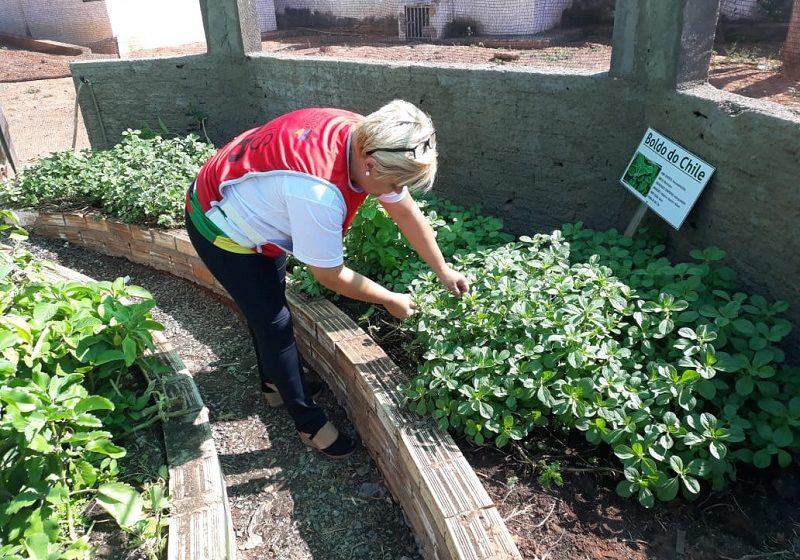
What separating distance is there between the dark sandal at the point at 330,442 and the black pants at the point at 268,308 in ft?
0.12

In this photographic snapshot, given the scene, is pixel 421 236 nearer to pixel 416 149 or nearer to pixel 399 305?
pixel 399 305

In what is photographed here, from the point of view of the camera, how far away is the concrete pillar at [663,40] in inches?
118

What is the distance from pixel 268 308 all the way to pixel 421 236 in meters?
0.66

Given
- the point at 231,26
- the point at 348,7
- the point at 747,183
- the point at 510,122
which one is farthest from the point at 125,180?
the point at 348,7

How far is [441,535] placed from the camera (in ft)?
7.10

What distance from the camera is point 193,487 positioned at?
234 centimetres

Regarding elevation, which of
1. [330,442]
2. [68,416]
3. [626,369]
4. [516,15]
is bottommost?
[330,442]

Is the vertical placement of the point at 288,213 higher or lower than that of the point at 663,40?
lower

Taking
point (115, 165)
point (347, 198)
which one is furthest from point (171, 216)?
point (347, 198)

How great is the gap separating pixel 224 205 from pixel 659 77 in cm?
214

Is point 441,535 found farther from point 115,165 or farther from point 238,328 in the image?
point 115,165

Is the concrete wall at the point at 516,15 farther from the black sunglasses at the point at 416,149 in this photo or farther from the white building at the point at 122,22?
the black sunglasses at the point at 416,149

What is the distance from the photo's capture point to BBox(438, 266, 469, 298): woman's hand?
269cm

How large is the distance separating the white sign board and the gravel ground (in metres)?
1.81
